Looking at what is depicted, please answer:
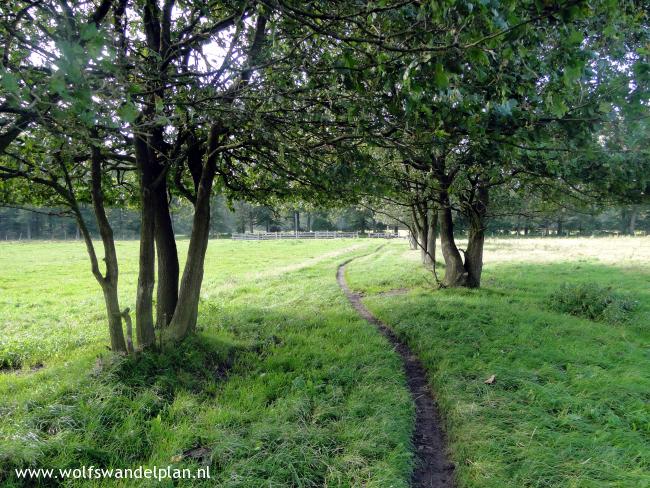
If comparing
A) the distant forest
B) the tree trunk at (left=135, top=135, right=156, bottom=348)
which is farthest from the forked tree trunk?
the distant forest

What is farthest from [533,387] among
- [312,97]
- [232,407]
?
[312,97]

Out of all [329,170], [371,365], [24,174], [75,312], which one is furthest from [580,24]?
[75,312]

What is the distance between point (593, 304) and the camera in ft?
31.2

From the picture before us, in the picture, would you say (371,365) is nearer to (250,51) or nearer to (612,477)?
(612,477)

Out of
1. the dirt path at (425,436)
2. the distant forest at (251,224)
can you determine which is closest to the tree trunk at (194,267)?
the dirt path at (425,436)

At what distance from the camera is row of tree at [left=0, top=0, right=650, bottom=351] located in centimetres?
255

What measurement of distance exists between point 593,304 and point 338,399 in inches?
330

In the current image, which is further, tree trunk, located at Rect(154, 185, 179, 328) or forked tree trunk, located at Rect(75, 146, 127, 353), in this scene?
tree trunk, located at Rect(154, 185, 179, 328)

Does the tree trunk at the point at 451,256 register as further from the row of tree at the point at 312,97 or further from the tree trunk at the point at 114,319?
the tree trunk at the point at 114,319

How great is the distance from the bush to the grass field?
0.36 m

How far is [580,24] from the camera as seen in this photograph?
420 cm

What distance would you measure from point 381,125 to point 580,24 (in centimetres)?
258

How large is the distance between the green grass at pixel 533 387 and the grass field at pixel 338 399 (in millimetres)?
24

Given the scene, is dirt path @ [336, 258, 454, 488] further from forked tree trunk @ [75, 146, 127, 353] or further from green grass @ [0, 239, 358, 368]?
green grass @ [0, 239, 358, 368]
